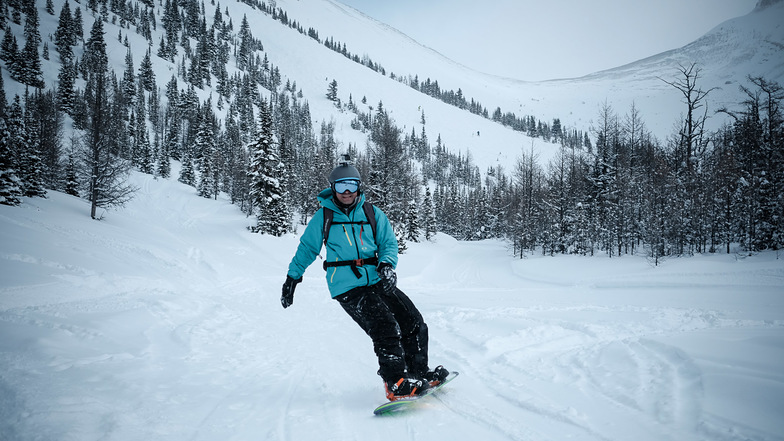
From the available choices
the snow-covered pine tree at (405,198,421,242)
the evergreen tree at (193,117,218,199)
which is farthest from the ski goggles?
the evergreen tree at (193,117,218,199)

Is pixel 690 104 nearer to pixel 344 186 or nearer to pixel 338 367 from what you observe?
pixel 344 186

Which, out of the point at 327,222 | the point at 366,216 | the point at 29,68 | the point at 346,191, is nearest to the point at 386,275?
the point at 366,216

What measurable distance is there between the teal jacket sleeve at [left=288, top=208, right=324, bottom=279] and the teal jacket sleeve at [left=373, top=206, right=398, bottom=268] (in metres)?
0.62

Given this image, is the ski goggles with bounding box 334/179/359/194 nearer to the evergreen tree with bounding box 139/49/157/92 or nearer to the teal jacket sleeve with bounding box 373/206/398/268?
the teal jacket sleeve with bounding box 373/206/398/268

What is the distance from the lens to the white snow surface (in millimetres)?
2670

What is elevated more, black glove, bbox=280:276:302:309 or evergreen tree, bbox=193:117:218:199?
evergreen tree, bbox=193:117:218:199

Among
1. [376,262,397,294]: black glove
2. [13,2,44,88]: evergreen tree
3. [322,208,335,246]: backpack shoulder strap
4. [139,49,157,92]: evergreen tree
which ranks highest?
[139,49,157,92]: evergreen tree

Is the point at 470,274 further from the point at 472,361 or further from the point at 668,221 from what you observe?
the point at 472,361

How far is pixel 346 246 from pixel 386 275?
53cm

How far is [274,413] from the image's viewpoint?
3053mm

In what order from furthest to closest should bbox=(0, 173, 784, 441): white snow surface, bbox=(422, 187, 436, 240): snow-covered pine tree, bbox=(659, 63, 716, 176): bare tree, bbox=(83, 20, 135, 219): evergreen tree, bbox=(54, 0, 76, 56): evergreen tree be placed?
bbox=(54, 0, 76, 56): evergreen tree < bbox=(422, 187, 436, 240): snow-covered pine tree < bbox=(659, 63, 716, 176): bare tree < bbox=(83, 20, 135, 219): evergreen tree < bbox=(0, 173, 784, 441): white snow surface

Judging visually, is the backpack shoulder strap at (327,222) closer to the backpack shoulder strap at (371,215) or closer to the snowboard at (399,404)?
the backpack shoulder strap at (371,215)

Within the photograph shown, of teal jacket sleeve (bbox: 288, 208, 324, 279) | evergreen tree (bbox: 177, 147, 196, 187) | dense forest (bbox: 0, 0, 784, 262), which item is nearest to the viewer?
teal jacket sleeve (bbox: 288, 208, 324, 279)

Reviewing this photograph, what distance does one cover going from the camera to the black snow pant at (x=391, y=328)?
128 inches
